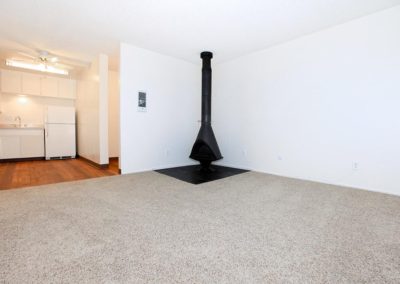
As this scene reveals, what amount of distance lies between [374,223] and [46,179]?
439 centimetres

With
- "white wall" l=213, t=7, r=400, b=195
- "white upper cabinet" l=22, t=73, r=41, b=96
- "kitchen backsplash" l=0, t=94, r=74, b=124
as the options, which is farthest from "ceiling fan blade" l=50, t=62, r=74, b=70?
"white wall" l=213, t=7, r=400, b=195

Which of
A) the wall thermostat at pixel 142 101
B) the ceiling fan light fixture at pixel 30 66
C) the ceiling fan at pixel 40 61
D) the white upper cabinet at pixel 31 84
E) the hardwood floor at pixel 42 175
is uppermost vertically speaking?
the ceiling fan at pixel 40 61

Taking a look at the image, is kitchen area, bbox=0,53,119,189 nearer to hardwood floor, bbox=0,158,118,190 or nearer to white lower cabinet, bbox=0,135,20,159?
white lower cabinet, bbox=0,135,20,159

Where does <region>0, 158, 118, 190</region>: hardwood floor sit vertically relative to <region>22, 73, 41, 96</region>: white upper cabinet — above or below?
below

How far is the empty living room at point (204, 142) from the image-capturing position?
1.34 m

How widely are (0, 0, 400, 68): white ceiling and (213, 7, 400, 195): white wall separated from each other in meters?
0.32

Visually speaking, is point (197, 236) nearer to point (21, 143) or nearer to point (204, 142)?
Result: point (204, 142)

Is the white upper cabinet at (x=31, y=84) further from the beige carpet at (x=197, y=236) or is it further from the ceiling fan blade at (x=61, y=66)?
the beige carpet at (x=197, y=236)

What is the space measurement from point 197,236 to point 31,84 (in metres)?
5.95

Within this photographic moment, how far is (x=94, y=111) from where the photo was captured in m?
4.43

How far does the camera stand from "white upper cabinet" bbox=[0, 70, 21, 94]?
4758 millimetres

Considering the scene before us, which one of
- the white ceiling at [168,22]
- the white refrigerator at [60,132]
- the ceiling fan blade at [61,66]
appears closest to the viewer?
the white ceiling at [168,22]

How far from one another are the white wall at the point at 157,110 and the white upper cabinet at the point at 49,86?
3.07 meters

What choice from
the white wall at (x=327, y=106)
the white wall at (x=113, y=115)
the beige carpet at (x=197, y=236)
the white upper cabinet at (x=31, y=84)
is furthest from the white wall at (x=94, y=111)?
the white wall at (x=327, y=106)
